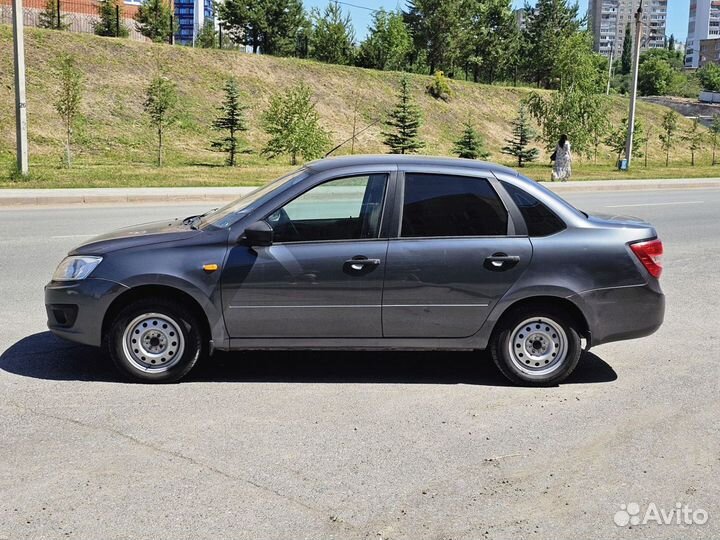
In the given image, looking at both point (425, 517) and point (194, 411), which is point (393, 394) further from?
point (425, 517)

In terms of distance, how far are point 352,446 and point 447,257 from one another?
160 cm

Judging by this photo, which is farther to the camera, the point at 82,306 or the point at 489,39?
the point at 489,39

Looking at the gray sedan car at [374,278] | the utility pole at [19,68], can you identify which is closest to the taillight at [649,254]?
the gray sedan car at [374,278]

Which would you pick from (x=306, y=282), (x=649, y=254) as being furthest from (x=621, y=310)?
(x=306, y=282)

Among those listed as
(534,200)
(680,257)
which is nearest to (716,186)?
(680,257)

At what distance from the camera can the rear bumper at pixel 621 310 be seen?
223 inches

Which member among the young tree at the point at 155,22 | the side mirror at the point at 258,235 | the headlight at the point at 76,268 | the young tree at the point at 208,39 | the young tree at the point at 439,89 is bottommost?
the headlight at the point at 76,268

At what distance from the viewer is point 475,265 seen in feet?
18.2

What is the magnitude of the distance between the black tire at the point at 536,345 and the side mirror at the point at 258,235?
1784 mm

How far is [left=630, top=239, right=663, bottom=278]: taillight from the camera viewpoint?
5.79m

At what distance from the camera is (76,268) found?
563 cm

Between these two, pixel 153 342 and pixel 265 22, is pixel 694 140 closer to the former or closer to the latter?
pixel 265 22
